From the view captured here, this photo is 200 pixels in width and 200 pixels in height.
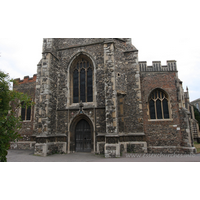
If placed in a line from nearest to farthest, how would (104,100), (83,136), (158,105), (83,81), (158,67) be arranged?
1. (104,100)
2. (83,136)
3. (158,105)
4. (158,67)
5. (83,81)

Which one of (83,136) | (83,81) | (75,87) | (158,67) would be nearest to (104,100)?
(83,81)

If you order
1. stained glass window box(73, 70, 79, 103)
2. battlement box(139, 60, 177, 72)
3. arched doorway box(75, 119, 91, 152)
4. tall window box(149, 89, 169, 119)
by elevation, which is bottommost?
arched doorway box(75, 119, 91, 152)

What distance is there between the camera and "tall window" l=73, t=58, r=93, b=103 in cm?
1232

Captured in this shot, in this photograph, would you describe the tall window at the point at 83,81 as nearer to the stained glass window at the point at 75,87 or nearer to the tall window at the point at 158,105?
the stained glass window at the point at 75,87

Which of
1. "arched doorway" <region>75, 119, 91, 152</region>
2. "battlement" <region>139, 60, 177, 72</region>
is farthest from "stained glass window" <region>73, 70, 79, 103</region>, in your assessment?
"battlement" <region>139, 60, 177, 72</region>

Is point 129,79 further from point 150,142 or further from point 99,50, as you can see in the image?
point 150,142

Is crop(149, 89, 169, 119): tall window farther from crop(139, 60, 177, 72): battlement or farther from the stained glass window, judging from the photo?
the stained glass window

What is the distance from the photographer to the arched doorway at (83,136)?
457 inches

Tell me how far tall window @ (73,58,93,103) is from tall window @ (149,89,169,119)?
4.96 m

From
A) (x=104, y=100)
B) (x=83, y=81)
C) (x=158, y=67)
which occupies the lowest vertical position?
(x=104, y=100)

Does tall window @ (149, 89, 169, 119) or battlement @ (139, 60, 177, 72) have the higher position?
battlement @ (139, 60, 177, 72)

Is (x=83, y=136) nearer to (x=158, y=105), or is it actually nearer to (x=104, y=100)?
(x=104, y=100)

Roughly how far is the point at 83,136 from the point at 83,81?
14.8ft

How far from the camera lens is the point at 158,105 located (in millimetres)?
12055
